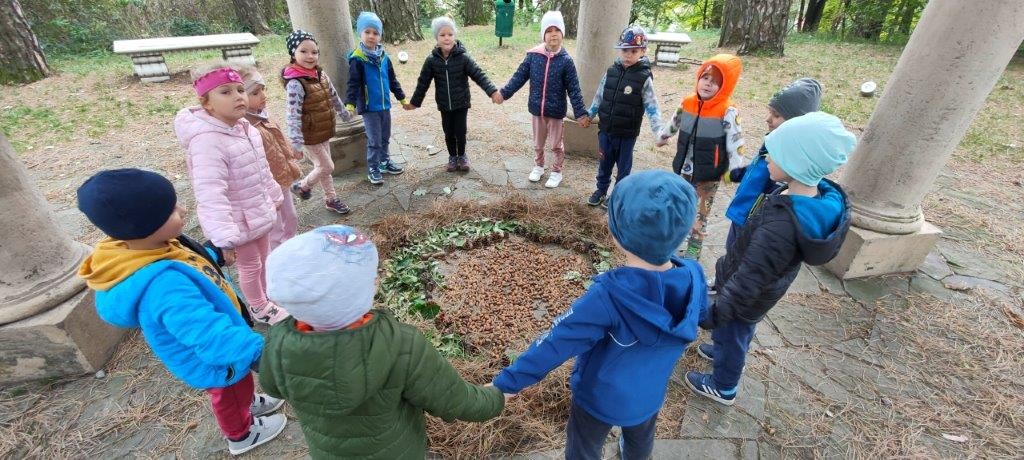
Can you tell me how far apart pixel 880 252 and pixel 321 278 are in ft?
13.7

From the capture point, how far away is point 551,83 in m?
4.86

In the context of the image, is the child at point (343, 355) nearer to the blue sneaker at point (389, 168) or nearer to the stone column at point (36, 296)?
the stone column at point (36, 296)

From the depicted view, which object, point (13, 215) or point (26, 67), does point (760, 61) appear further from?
point (26, 67)

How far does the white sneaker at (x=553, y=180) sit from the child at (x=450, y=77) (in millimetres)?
1044

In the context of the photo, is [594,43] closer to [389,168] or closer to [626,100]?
[626,100]

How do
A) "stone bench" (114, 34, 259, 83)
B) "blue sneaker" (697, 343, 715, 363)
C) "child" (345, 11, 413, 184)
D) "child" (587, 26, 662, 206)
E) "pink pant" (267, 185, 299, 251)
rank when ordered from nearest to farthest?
1. "blue sneaker" (697, 343, 715, 363)
2. "pink pant" (267, 185, 299, 251)
3. "child" (587, 26, 662, 206)
4. "child" (345, 11, 413, 184)
5. "stone bench" (114, 34, 259, 83)

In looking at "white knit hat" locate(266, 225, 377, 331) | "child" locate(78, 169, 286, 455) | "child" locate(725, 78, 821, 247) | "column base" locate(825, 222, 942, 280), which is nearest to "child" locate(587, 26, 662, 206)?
"child" locate(725, 78, 821, 247)

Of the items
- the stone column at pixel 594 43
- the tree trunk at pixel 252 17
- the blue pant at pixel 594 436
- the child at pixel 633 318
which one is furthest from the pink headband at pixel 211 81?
the tree trunk at pixel 252 17

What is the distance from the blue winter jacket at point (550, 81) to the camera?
189 inches

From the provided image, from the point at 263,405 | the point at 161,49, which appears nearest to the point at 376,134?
the point at 263,405

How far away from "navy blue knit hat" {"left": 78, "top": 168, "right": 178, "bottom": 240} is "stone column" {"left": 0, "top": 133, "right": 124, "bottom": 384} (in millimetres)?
1543

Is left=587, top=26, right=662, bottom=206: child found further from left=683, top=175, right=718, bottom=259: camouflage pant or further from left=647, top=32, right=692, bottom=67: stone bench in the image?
left=647, top=32, right=692, bottom=67: stone bench

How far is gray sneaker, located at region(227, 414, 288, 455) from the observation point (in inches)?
92.0

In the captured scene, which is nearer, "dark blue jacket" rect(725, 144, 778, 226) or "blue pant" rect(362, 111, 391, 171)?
"dark blue jacket" rect(725, 144, 778, 226)
